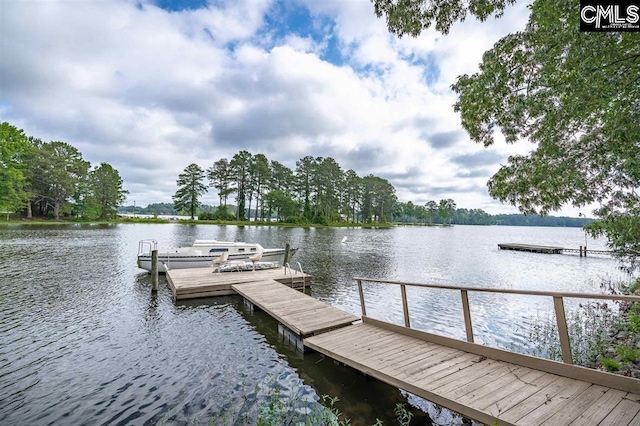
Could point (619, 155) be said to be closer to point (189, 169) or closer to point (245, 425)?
point (245, 425)

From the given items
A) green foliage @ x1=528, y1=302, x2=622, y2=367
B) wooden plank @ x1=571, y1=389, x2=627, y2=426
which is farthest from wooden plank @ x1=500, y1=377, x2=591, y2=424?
green foliage @ x1=528, y1=302, x2=622, y2=367

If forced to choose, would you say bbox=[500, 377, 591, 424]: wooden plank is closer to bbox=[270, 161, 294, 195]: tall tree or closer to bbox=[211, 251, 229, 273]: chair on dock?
bbox=[211, 251, 229, 273]: chair on dock

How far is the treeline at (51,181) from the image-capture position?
4056 centimetres

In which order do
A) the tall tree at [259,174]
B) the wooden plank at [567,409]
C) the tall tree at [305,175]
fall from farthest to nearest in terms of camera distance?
the tall tree at [305,175], the tall tree at [259,174], the wooden plank at [567,409]

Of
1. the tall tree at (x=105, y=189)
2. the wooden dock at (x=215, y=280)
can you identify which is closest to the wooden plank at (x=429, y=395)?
the wooden dock at (x=215, y=280)

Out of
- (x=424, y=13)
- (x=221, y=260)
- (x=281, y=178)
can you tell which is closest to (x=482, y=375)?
(x=424, y=13)

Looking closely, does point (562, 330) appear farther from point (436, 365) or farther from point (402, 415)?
point (402, 415)

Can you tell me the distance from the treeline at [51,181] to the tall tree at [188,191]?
12.1 m

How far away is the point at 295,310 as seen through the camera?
762 cm

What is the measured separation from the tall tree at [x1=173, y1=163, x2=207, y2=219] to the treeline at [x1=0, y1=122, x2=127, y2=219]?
39.8ft

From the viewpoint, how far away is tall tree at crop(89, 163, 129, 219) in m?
54.5

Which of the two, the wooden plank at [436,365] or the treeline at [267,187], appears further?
the treeline at [267,187]

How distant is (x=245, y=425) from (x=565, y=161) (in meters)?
7.02

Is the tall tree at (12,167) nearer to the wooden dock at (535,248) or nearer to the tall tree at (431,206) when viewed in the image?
the wooden dock at (535,248)
